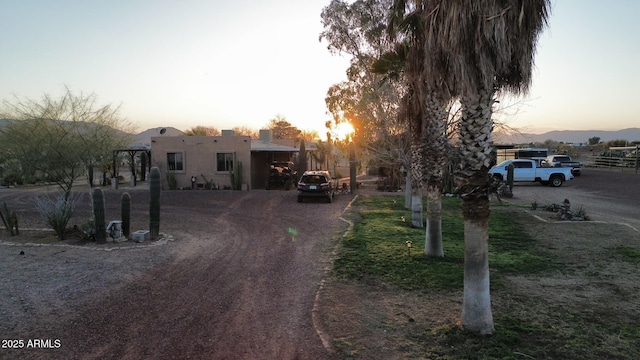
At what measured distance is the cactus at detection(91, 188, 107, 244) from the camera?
35.2 ft

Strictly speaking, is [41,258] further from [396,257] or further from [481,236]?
[481,236]

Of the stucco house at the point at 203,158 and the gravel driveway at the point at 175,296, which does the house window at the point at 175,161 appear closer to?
the stucco house at the point at 203,158

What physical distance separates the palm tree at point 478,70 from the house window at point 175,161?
23.9 m

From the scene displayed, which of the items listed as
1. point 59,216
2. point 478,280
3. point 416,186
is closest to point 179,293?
point 478,280

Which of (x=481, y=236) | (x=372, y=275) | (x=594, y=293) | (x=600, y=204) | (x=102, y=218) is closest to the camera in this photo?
(x=481, y=236)

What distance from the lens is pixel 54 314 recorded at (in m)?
6.13

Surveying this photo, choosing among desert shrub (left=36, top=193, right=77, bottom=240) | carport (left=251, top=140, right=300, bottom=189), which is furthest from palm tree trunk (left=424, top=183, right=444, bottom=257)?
carport (left=251, top=140, right=300, bottom=189)

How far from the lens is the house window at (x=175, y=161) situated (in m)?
27.0

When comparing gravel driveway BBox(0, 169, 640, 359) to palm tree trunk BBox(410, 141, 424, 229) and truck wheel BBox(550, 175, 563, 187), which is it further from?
truck wheel BBox(550, 175, 563, 187)

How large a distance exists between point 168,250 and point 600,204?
20.3 meters

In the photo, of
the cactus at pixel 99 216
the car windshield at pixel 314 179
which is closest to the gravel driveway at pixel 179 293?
the cactus at pixel 99 216

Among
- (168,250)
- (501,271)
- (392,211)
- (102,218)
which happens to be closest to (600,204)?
(392,211)

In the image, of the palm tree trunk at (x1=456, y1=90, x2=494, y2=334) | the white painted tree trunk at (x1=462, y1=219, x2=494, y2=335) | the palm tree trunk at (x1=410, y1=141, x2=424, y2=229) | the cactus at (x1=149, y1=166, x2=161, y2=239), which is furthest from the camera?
the palm tree trunk at (x1=410, y1=141, x2=424, y2=229)

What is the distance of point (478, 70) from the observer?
5070mm
